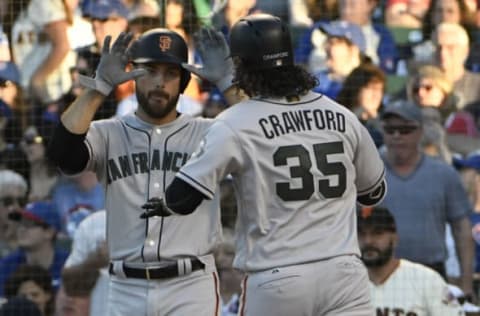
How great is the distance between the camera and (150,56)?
5016 millimetres

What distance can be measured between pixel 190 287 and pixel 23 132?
3.46 metres

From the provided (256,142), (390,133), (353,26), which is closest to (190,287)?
(256,142)

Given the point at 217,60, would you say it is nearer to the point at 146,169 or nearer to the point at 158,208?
the point at 146,169

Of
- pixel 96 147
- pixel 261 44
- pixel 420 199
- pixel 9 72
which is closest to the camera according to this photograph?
pixel 261 44

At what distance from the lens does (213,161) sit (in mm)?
4145

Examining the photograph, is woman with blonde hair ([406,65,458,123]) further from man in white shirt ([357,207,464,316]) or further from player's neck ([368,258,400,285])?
player's neck ([368,258,400,285])

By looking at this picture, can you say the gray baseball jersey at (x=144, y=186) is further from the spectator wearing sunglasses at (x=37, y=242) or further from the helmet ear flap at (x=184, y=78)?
the spectator wearing sunglasses at (x=37, y=242)

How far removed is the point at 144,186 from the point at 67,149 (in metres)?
0.37

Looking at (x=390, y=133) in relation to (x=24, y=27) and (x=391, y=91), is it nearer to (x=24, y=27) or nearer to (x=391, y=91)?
(x=391, y=91)

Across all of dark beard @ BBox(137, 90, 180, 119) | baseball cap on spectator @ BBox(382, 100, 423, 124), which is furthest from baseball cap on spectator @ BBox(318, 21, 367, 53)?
dark beard @ BBox(137, 90, 180, 119)

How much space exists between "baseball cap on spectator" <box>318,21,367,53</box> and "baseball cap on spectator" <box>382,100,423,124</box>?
2.11ft

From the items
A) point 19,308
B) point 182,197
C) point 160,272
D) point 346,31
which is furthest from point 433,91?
point 182,197

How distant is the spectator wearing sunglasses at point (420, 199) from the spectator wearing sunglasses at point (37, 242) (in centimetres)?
208

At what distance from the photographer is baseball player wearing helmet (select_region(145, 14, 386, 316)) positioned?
13.6 ft
